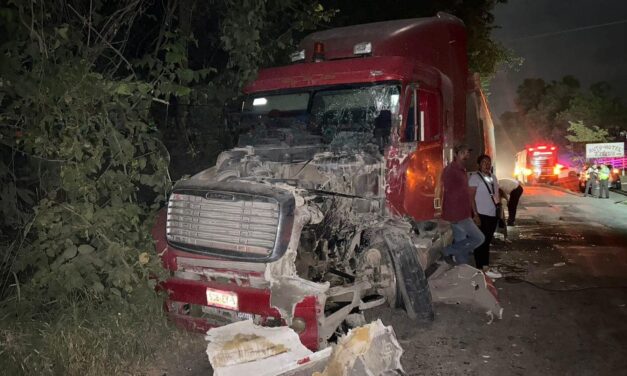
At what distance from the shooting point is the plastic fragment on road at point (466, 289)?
18.1ft

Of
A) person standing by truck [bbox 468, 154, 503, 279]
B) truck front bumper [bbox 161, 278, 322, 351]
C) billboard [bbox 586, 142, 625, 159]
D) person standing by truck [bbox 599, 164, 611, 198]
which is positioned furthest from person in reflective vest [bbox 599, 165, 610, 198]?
truck front bumper [bbox 161, 278, 322, 351]

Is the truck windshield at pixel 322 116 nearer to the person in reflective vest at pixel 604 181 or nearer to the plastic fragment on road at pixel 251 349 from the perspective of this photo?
the plastic fragment on road at pixel 251 349

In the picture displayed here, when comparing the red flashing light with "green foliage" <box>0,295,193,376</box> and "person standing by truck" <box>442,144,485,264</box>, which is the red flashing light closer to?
"person standing by truck" <box>442,144,485,264</box>

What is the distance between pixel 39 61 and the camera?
4.18 meters

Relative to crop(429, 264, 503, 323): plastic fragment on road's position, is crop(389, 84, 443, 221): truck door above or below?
above

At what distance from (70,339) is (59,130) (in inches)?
72.5

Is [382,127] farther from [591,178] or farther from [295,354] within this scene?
[591,178]

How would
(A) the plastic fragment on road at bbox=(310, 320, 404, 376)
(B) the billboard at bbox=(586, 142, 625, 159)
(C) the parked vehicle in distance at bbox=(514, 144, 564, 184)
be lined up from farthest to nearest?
(C) the parked vehicle in distance at bbox=(514, 144, 564, 184) → (B) the billboard at bbox=(586, 142, 625, 159) → (A) the plastic fragment on road at bbox=(310, 320, 404, 376)

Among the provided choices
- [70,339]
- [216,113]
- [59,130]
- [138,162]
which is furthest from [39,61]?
[216,113]

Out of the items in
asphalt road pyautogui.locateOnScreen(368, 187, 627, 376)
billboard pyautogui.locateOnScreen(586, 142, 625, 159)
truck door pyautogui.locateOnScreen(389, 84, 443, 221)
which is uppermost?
billboard pyautogui.locateOnScreen(586, 142, 625, 159)

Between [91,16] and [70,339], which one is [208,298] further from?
[91,16]

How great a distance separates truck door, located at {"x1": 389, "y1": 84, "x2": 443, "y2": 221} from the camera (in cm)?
550

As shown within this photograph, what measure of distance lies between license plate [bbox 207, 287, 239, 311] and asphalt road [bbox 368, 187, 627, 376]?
1.61 metres

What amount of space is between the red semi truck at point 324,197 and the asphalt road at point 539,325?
52 centimetres
